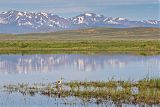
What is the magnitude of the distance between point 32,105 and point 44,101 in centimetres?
116

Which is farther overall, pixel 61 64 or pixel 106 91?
pixel 61 64

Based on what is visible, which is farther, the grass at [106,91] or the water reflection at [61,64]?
the water reflection at [61,64]

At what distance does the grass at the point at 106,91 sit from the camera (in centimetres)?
2275

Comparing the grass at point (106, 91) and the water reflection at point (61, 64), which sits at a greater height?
the grass at point (106, 91)

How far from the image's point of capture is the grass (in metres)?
22.8

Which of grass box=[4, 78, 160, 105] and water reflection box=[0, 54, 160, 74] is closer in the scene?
grass box=[4, 78, 160, 105]

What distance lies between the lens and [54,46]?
81.6m

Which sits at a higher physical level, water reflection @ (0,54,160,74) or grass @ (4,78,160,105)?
grass @ (4,78,160,105)

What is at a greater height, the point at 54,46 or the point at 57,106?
the point at 57,106

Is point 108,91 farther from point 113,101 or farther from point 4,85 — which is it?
point 4,85

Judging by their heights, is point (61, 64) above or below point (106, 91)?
below

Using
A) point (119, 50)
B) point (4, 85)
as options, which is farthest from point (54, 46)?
point (4, 85)

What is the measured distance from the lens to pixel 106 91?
24516 millimetres

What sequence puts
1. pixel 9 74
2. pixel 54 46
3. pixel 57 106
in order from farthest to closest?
pixel 54 46, pixel 9 74, pixel 57 106
